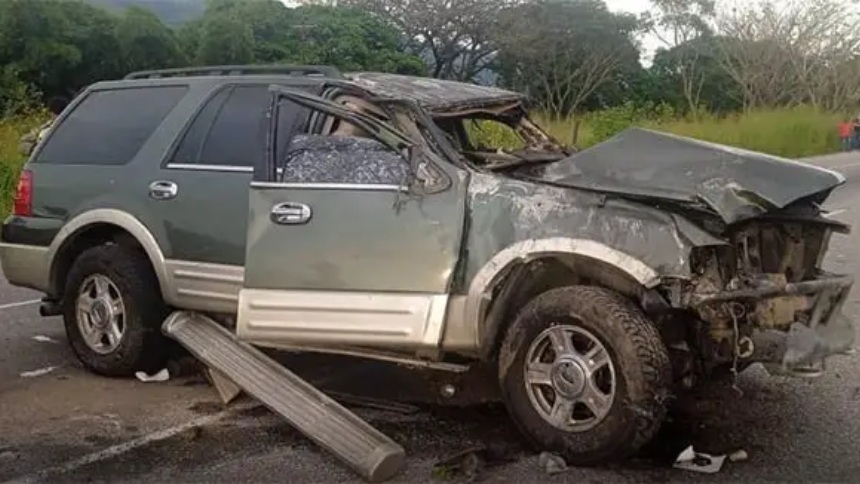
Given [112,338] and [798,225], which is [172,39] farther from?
[798,225]

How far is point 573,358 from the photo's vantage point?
4.89 m

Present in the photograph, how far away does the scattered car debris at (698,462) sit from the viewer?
4.81 metres

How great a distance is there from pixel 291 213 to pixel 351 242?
0.34m

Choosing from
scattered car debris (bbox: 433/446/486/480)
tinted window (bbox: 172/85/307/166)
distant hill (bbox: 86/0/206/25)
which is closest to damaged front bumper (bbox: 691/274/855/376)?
scattered car debris (bbox: 433/446/486/480)

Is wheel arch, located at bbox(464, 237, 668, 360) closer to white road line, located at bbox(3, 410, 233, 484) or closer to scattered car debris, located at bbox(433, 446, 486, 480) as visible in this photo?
scattered car debris, located at bbox(433, 446, 486, 480)

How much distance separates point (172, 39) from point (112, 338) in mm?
21799

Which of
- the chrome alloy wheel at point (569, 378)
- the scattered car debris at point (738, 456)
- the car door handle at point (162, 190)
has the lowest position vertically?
the scattered car debris at point (738, 456)

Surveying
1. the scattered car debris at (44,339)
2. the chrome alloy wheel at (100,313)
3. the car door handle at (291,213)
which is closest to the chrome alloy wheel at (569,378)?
the car door handle at (291,213)

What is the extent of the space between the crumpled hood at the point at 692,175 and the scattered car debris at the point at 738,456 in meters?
1.07

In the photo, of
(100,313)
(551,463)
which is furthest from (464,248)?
(100,313)

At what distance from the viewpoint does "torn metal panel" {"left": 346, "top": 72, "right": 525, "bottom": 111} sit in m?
5.84

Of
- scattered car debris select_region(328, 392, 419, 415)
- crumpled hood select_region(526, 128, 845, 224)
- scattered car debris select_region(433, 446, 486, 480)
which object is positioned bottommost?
Answer: scattered car debris select_region(328, 392, 419, 415)

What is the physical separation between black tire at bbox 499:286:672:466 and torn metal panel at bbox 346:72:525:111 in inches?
54.4

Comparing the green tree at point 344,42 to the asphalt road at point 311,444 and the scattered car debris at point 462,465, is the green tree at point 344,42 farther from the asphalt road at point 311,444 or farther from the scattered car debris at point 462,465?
the scattered car debris at point 462,465
